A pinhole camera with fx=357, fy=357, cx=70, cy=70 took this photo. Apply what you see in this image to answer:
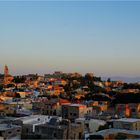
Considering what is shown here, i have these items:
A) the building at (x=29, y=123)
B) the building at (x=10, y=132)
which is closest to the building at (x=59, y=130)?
the building at (x=29, y=123)

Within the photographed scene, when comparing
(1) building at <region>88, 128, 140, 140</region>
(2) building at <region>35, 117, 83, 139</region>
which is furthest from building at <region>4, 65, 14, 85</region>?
(1) building at <region>88, 128, 140, 140</region>

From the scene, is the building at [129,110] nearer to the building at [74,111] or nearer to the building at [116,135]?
the building at [74,111]

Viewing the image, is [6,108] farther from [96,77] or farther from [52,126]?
[96,77]

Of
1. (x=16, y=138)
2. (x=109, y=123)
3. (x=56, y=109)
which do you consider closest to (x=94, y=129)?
(x=109, y=123)

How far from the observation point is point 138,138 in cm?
1823

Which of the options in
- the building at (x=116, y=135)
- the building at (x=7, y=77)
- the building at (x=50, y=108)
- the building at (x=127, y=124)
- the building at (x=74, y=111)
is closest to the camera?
the building at (x=116, y=135)

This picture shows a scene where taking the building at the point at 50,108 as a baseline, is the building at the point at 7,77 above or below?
above

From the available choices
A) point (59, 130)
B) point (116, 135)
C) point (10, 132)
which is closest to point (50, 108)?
point (10, 132)

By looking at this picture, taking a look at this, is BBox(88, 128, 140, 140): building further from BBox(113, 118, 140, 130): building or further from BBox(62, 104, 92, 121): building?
BBox(62, 104, 92, 121): building

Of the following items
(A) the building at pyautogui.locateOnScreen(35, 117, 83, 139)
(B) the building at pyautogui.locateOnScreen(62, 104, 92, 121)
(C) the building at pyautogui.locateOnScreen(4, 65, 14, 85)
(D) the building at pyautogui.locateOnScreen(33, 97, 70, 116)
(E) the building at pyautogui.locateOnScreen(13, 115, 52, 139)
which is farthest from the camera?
(C) the building at pyautogui.locateOnScreen(4, 65, 14, 85)

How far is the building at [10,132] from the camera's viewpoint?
19337mm

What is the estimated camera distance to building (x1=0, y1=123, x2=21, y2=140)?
1934 centimetres

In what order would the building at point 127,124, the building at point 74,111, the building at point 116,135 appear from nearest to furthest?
the building at point 116,135
the building at point 127,124
the building at point 74,111

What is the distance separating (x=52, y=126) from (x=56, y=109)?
1516cm
